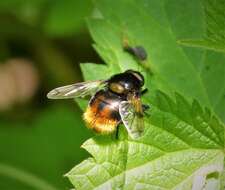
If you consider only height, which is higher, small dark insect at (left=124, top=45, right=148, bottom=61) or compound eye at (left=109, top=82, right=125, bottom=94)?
small dark insect at (left=124, top=45, right=148, bottom=61)

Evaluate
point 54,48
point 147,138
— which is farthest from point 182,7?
point 54,48

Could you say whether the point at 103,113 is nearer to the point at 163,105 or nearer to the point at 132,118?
the point at 132,118

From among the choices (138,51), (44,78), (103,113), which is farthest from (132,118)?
(44,78)

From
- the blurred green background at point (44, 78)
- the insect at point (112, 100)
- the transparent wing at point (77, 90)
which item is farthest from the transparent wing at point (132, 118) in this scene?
the blurred green background at point (44, 78)

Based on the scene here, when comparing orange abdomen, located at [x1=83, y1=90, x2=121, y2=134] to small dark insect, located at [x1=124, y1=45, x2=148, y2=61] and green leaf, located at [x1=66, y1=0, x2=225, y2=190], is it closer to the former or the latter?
green leaf, located at [x1=66, y1=0, x2=225, y2=190]

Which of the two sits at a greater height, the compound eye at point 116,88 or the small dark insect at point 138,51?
the small dark insect at point 138,51

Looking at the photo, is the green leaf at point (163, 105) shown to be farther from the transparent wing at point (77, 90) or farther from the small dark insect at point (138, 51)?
the transparent wing at point (77, 90)

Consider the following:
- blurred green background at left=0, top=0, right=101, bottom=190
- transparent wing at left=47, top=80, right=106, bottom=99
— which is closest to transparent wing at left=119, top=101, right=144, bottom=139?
transparent wing at left=47, top=80, right=106, bottom=99
